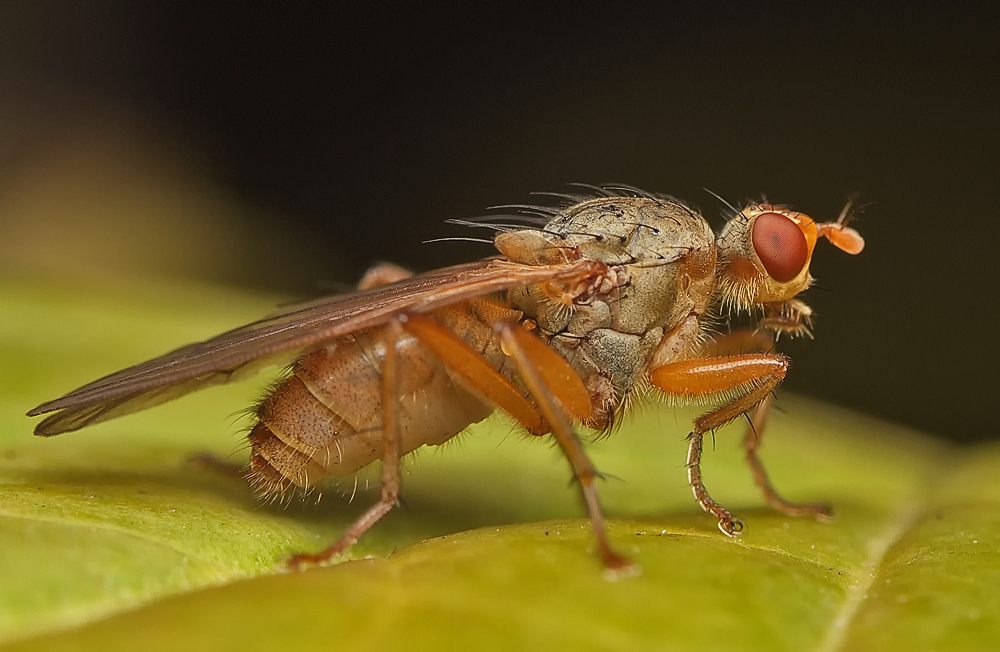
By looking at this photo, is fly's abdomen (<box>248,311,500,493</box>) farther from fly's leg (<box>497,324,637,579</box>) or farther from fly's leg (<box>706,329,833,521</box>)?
fly's leg (<box>706,329,833,521</box>)

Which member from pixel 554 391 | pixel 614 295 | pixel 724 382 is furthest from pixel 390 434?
pixel 724 382

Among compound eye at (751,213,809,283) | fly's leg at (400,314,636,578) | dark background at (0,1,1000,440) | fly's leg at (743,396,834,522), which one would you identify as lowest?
fly's leg at (743,396,834,522)

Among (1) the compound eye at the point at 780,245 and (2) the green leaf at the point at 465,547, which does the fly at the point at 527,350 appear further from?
(2) the green leaf at the point at 465,547

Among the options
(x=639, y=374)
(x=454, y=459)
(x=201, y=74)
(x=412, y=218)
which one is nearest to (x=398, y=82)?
(x=412, y=218)

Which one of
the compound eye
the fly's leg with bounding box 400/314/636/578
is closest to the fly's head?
the compound eye

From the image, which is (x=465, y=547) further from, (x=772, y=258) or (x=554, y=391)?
(x=772, y=258)

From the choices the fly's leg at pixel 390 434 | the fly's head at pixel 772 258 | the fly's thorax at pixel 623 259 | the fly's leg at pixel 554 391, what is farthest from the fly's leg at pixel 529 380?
the fly's head at pixel 772 258
